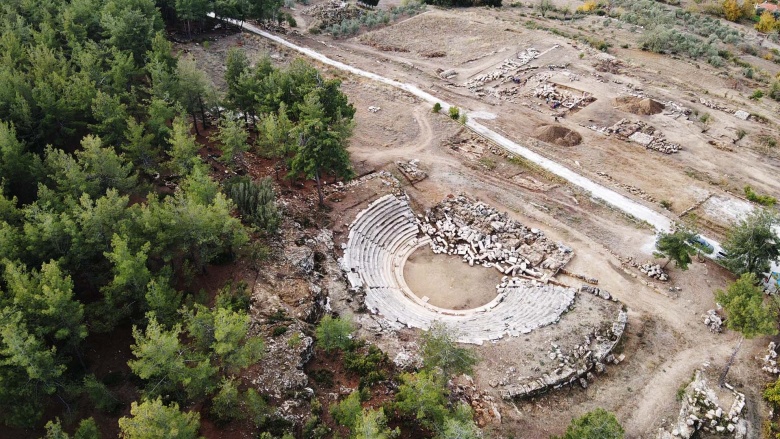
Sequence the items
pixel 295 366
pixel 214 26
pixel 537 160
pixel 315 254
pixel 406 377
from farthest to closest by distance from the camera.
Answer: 1. pixel 214 26
2. pixel 537 160
3. pixel 315 254
4. pixel 295 366
5. pixel 406 377

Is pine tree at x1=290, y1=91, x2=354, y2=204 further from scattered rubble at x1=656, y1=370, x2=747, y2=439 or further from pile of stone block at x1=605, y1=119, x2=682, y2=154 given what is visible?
pile of stone block at x1=605, y1=119, x2=682, y2=154

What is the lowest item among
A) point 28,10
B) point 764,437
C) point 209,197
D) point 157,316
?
point 764,437

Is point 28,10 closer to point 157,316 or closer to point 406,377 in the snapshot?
point 157,316

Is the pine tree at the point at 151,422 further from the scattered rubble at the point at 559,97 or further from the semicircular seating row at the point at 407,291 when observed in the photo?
the scattered rubble at the point at 559,97

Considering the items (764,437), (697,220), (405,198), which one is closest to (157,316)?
(405,198)

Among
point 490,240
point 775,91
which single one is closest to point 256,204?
point 490,240

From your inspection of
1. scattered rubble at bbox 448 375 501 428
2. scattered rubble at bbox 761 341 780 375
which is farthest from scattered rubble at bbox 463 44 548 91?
scattered rubble at bbox 448 375 501 428
